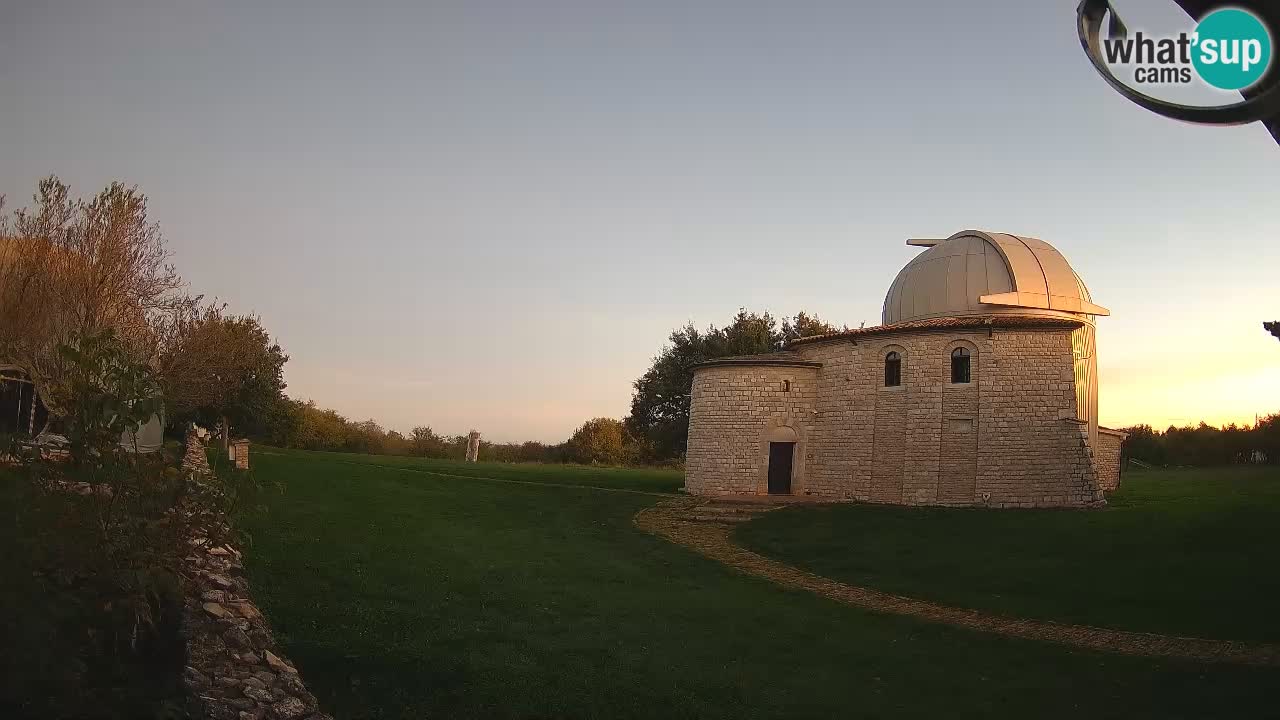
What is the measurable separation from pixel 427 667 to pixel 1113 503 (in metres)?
21.7

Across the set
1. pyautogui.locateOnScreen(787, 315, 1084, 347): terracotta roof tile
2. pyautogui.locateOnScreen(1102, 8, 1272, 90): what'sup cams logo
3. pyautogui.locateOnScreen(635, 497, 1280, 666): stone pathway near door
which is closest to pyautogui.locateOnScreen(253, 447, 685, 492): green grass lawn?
pyautogui.locateOnScreen(787, 315, 1084, 347): terracotta roof tile

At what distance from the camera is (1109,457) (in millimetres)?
29422

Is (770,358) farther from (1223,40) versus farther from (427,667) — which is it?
(1223,40)

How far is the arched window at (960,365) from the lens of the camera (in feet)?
77.6

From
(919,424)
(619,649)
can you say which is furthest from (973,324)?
(619,649)

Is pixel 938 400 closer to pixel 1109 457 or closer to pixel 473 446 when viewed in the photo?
pixel 1109 457

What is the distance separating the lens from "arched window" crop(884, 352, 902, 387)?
81.4 ft

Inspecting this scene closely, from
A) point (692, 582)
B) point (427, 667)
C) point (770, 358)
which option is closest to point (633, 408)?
point (770, 358)

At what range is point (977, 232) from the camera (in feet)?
88.5

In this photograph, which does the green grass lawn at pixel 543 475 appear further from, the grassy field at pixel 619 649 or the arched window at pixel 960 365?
the grassy field at pixel 619 649

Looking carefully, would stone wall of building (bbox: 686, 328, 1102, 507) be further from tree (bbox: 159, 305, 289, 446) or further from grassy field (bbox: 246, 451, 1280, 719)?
tree (bbox: 159, 305, 289, 446)

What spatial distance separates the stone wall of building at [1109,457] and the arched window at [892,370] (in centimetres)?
765

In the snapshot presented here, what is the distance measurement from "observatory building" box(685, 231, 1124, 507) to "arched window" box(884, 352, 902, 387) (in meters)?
0.04

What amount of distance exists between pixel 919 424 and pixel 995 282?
544 cm
